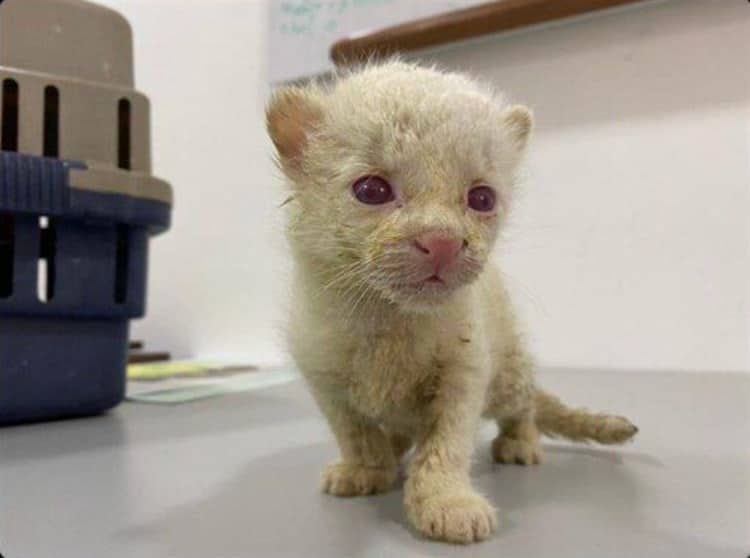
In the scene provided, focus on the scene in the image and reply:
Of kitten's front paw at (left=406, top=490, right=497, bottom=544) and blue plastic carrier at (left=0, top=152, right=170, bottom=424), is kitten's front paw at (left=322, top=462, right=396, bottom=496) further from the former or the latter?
blue plastic carrier at (left=0, top=152, right=170, bottom=424)

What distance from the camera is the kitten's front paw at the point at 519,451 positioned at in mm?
1013

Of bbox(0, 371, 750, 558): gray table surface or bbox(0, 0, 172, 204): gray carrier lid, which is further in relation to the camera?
bbox(0, 0, 172, 204): gray carrier lid

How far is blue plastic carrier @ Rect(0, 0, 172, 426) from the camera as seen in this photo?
4.05 ft

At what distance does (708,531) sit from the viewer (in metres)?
0.71

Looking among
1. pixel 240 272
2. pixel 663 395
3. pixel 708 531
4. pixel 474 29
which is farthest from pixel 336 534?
pixel 240 272

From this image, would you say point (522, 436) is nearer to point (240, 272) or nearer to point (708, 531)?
point (708, 531)

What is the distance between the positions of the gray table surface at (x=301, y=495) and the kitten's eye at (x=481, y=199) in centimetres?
33

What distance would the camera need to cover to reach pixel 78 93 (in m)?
1.29

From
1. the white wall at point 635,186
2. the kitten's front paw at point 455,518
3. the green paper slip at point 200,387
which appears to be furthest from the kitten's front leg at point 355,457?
the white wall at point 635,186

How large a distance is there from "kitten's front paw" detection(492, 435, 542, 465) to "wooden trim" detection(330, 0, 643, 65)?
3.72 ft

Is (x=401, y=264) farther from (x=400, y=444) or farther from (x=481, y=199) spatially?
(x=400, y=444)

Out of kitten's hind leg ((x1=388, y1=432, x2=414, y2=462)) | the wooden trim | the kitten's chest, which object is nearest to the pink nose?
the kitten's chest

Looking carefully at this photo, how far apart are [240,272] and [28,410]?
56.2 inches

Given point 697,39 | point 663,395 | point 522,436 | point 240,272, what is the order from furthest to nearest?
point 240,272 < point 697,39 < point 663,395 < point 522,436
